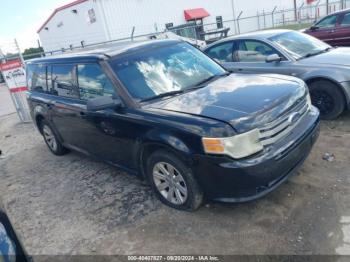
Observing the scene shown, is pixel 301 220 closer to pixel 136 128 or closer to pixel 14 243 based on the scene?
pixel 136 128

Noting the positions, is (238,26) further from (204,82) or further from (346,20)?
(204,82)

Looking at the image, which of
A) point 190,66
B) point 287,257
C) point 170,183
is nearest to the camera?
point 287,257

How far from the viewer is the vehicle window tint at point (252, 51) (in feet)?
19.5

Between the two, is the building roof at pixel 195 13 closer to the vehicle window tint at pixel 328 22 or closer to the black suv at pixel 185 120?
the vehicle window tint at pixel 328 22

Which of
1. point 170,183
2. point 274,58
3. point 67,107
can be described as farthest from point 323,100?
point 67,107

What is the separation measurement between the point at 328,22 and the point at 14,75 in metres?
10.1

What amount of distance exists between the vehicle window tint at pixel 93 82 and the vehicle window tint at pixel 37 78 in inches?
57.9

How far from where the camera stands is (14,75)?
9.12 meters

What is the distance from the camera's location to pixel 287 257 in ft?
8.78

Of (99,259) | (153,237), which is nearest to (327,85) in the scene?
(153,237)

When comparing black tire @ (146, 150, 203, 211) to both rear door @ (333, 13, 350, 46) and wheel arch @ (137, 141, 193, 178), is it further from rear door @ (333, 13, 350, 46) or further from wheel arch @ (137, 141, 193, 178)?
rear door @ (333, 13, 350, 46)

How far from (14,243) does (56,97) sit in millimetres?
3280

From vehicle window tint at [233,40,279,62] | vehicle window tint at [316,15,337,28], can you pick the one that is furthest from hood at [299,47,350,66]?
vehicle window tint at [316,15,337,28]

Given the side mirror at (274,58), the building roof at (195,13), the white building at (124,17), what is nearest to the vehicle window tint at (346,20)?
the side mirror at (274,58)
